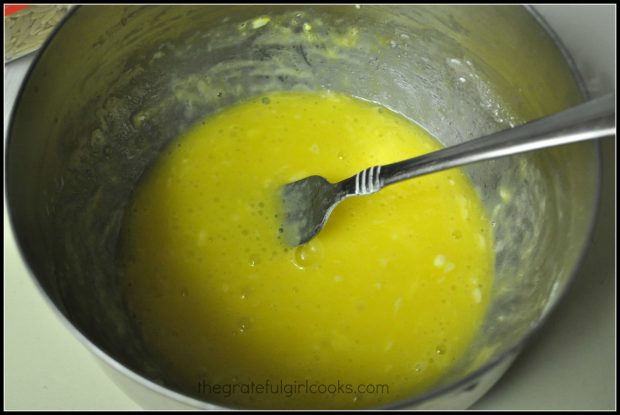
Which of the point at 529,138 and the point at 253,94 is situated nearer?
the point at 529,138

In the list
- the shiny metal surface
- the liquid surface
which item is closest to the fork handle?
the shiny metal surface

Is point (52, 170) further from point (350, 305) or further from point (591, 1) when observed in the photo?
point (591, 1)

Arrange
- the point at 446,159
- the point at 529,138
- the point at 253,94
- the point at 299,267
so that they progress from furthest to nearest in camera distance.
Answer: the point at 253,94 → the point at 299,267 → the point at 446,159 → the point at 529,138

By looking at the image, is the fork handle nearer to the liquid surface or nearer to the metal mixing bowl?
the metal mixing bowl

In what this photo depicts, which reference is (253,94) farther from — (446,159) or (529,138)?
(529,138)

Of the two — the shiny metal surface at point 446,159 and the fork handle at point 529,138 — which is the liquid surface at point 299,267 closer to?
the shiny metal surface at point 446,159

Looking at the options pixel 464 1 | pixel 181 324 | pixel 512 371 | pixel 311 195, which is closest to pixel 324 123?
pixel 311 195

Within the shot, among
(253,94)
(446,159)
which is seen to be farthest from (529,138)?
(253,94)
